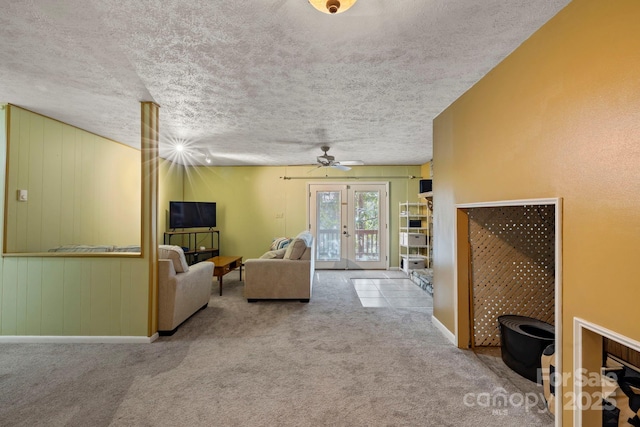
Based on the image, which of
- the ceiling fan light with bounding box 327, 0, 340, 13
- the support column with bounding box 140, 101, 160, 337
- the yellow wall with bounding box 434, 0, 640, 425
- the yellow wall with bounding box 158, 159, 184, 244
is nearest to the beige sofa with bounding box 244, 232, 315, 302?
the support column with bounding box 140, 101, 160, 337

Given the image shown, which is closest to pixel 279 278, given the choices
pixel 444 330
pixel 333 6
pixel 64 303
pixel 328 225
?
pixel 444 330

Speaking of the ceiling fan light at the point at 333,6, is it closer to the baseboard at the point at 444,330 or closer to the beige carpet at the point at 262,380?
the beige carpet at the point at 262,380

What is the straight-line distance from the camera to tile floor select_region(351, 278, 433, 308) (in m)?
3.85

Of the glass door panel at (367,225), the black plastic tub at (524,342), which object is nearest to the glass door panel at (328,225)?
the glass door panel at (367,225)

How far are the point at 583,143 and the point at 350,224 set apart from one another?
5001mm

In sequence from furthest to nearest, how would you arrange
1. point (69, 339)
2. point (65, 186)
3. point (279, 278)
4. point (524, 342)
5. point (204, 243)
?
point (204, 243)
point (279, 278)
point (65, 186)
point (69, 339)
point (524, 342)

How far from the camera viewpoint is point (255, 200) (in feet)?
20.6

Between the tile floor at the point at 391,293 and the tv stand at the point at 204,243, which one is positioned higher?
the tv stand at the point at 204,243

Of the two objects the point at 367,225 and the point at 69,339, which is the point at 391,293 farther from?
the point at 69,339

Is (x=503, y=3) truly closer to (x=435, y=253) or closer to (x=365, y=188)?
(x=435, y=253)

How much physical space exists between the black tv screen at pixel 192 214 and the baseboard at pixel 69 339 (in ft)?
8.81

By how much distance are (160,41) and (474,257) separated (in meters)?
3.00

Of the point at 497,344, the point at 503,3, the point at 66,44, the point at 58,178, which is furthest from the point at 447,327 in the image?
the point at 58,178

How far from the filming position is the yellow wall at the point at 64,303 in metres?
2.71
